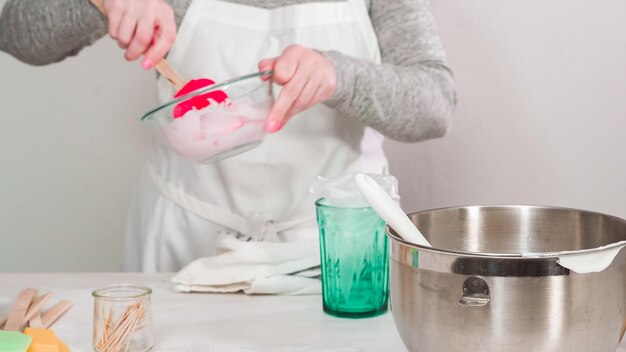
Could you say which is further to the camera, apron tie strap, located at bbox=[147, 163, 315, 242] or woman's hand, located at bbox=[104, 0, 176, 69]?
apron tie strap, located at bbox=[147, 163, 315, 242]

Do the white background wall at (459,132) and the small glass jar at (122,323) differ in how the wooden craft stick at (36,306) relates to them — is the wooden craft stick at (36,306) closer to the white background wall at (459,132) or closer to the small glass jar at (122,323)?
the small glass jar at (122,323)

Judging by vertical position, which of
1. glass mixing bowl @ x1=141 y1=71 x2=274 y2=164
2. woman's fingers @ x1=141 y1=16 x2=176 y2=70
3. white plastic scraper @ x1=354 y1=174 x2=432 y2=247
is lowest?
white plastic scraper @ x1=354 y1=174 x2=432 y2=247

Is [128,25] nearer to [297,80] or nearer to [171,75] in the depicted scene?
[171,75]

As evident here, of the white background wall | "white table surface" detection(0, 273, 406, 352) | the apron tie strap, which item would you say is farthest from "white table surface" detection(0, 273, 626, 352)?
the white background wall

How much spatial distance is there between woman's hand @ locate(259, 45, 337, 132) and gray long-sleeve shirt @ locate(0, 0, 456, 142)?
37mm

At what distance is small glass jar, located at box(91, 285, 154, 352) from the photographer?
0.82 m

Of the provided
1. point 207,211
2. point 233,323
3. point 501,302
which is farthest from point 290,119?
point 501,302

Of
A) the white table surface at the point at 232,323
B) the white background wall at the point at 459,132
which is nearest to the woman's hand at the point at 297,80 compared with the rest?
the white table surface at the point at 232,323

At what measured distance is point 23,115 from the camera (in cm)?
223

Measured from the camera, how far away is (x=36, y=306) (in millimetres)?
945

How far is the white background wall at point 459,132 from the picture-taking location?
5.18 ft

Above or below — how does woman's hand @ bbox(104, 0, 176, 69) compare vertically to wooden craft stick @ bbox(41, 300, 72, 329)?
above

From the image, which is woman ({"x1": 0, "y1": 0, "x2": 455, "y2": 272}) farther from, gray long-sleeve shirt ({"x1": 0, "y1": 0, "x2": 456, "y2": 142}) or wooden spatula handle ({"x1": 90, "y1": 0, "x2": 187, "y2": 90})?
wooden spatula handle ({"x1": 90, "y1": 0, "x2": 187, "y2": 90})

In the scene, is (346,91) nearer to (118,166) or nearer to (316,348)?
(316,348)
